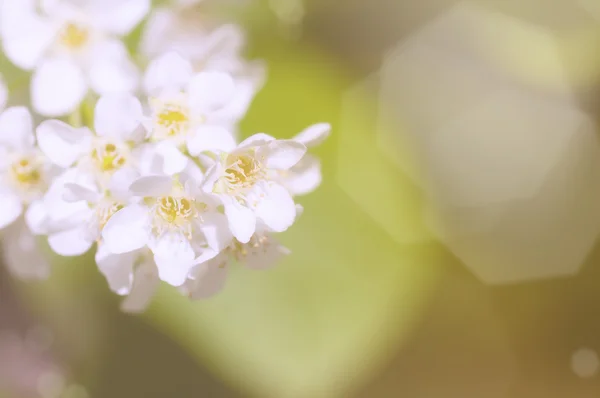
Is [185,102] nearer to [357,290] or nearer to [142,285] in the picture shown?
[142,285]

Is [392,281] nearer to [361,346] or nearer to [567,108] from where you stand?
[361,346]

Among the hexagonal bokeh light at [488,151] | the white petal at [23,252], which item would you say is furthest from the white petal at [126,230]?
the hexagonal bokeh light at [488,151]

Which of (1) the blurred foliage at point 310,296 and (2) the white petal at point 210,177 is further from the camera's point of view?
(1) the blurred foliage at point 310,296

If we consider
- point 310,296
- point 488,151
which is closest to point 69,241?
point 310,296

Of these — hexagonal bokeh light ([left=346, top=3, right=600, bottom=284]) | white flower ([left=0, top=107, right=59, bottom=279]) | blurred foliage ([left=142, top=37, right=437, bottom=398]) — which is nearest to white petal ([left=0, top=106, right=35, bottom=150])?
white flower ([left=0, top=107, right=59, bottom=279])

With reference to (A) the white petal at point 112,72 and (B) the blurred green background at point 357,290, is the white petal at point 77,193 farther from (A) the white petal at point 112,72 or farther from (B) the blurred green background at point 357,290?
(B) the blurred green background at point 357,290

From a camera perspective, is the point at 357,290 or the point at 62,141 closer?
the point at 62,141

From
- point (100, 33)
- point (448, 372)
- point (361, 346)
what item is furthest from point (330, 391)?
point (100, 33)
